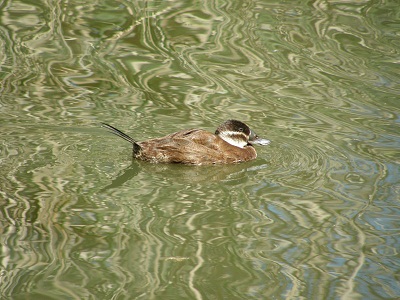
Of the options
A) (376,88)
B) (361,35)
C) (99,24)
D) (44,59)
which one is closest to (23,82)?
(44,59)

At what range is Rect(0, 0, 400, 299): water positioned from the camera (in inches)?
233

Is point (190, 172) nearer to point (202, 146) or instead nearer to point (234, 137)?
point (202, 146)

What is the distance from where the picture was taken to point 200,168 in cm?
880

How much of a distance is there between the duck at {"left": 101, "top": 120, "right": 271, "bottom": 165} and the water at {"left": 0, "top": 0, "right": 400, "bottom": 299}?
6.0 inches

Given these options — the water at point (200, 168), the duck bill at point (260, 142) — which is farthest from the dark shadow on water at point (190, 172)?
the duck bill at point (260, 142)

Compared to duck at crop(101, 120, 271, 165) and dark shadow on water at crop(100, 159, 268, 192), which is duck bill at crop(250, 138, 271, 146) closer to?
duck at crop(101, 120, 271, 165)

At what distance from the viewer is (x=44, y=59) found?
37.6 ft

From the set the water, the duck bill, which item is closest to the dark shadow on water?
the water

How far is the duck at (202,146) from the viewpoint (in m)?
8.65

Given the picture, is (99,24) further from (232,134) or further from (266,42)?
(232,134)

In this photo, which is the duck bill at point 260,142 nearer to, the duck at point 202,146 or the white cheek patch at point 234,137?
the duck at point 202,146

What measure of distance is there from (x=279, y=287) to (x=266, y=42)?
7341 mm

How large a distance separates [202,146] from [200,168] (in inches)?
10.0

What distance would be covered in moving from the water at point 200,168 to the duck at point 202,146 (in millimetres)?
152
